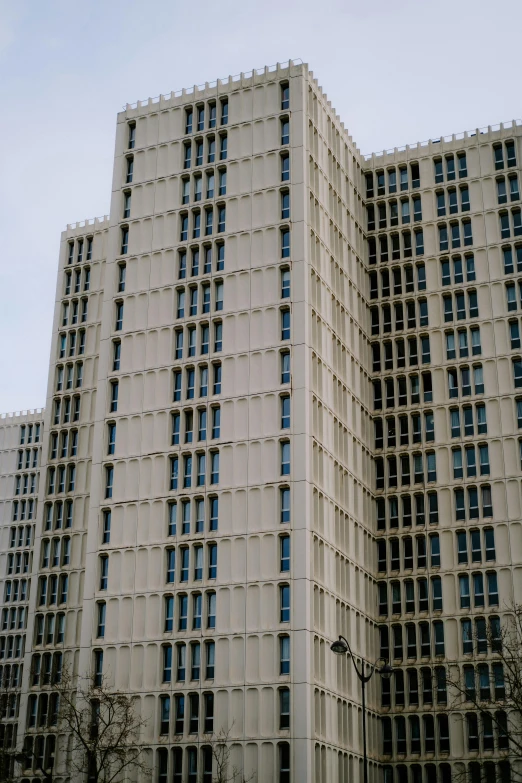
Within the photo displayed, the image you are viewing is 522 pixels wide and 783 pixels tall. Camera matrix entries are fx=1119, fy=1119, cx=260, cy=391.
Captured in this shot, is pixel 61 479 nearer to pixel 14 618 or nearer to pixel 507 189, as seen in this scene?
pixel 14 618

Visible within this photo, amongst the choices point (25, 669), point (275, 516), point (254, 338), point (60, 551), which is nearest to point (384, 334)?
point (254, 338)

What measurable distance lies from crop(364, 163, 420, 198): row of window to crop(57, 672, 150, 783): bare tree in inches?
1620

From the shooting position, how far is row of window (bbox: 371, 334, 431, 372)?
76.4 m

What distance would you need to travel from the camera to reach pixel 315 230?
7069cm

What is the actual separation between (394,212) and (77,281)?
2588cm

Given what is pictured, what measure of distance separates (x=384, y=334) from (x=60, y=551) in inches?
1104

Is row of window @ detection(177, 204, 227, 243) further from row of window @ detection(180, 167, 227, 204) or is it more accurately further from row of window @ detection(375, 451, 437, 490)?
row of window @ detection(375, 451, 437, 490)

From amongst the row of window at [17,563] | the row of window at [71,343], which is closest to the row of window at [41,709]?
the row of window at [71,343]

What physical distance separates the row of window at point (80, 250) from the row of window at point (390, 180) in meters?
22.9

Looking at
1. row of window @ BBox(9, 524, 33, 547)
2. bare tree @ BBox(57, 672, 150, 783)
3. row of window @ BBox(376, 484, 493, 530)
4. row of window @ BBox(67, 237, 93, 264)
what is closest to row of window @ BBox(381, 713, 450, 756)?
row of window @ BBox(376, 484, 493, 530)

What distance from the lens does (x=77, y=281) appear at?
89375mm

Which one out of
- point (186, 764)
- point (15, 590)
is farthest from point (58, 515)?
point (15, 590)

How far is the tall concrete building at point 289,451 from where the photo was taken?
61094mm

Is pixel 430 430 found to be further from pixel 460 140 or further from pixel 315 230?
pixel 460 140
